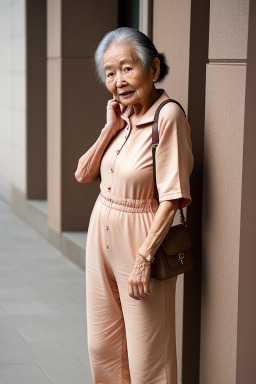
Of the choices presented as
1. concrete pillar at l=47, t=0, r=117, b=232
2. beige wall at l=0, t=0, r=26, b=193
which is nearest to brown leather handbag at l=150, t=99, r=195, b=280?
concrete pillar at l=47, t=0, r=117, b=232

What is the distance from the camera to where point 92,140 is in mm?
8766

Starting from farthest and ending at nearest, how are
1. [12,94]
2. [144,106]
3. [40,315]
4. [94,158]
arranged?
[12,94], [40,315], [94,158], [144,106]

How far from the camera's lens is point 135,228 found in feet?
12.3

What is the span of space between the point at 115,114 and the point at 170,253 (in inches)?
31.5

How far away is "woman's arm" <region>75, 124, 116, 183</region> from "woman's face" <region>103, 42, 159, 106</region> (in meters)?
0.23

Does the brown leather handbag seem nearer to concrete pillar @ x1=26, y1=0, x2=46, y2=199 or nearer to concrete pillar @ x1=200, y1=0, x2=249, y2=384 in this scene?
concrete pillar @ x1=200, y1=0, x2=249, y2=384

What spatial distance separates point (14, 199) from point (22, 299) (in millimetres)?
4754

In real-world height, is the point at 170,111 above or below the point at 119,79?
below

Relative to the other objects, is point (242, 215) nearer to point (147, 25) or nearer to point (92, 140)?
point (147, 25)

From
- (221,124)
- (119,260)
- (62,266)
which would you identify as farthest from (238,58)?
(62,266)

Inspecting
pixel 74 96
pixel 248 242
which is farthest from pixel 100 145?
pixel 74 96

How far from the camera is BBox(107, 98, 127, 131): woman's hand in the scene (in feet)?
12.9

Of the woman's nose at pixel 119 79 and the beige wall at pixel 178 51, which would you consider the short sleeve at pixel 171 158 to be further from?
the beige wall at pixel 178 51

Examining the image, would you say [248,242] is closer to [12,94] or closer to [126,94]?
[126,94]
